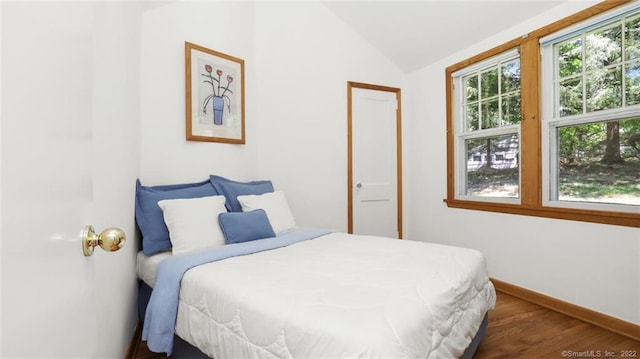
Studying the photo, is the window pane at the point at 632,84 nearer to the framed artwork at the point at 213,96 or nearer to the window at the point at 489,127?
the window at the point at 489,127

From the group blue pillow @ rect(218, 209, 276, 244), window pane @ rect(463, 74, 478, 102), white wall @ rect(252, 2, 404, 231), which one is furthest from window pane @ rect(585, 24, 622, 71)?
blue pillow @ rect(218, 209, 276, 244)

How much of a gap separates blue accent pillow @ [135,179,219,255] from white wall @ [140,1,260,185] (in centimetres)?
24

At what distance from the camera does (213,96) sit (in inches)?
114

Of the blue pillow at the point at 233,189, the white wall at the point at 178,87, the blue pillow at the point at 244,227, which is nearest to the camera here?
the blue pillow at the point at 244,227

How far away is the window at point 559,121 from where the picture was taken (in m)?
2.30

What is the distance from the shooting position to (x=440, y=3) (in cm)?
307

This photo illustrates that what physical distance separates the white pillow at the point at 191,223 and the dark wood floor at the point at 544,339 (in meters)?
0.69

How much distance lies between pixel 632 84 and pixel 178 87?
134 inches

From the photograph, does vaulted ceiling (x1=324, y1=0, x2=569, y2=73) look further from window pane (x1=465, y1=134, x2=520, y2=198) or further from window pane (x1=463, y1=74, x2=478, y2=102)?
window pane (x1=465, y1=134, x2=520, y2=198)

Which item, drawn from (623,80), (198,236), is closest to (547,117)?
(623,80)

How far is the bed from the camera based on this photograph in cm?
106

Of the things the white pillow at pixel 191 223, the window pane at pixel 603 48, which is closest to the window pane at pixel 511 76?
the window pane at pixel 603 48

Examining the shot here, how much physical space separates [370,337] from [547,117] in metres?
2.67

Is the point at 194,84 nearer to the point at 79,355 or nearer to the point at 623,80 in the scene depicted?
the point at 79,355
